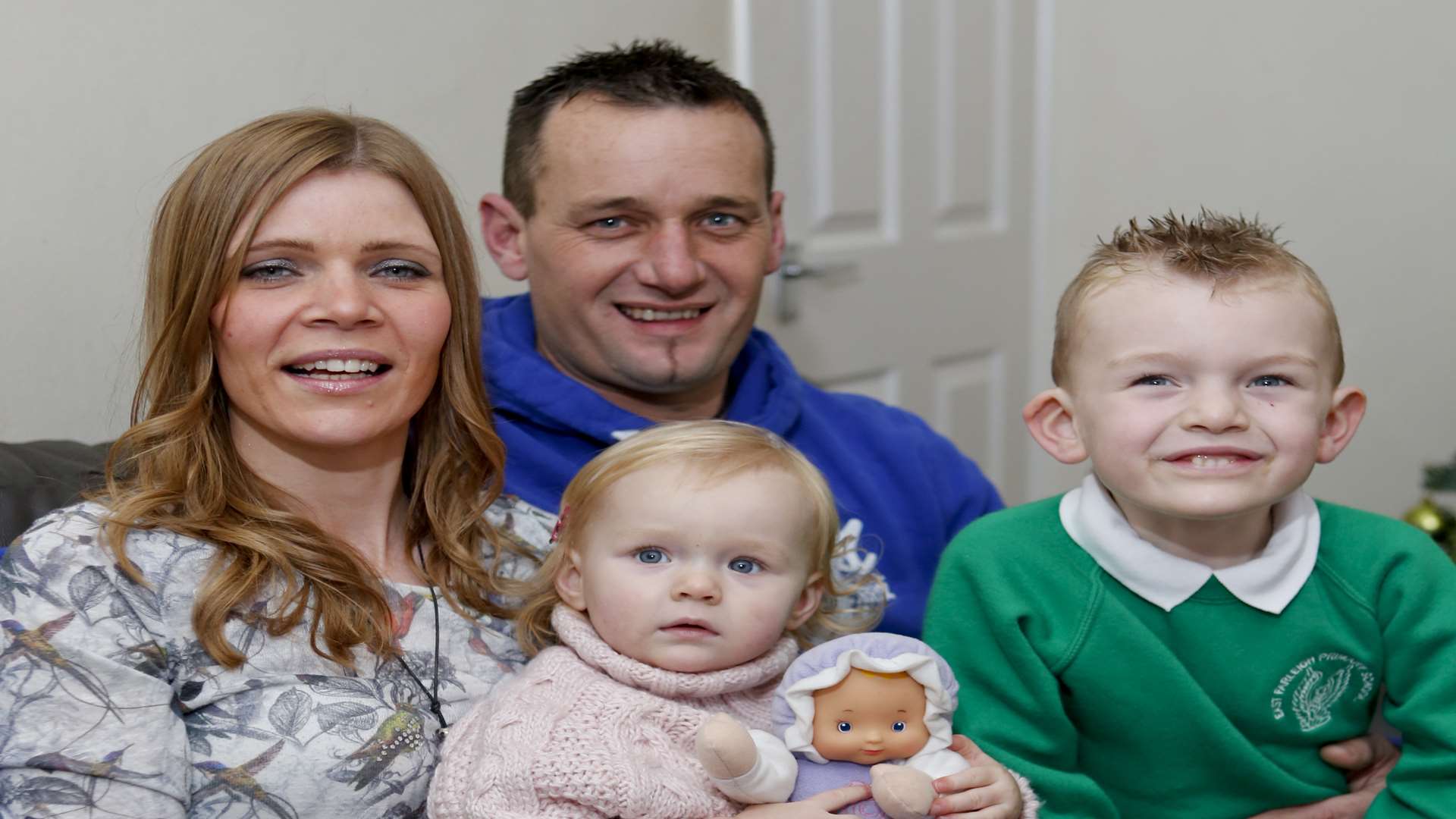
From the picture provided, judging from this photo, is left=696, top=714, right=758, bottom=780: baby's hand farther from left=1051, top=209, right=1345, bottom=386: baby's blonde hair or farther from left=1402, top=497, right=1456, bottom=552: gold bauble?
left=1402, top=497, right=1456, bottom=552: gold bauble

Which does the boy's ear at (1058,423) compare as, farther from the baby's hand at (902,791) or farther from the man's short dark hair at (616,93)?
the man's short dark hair at (616,93)

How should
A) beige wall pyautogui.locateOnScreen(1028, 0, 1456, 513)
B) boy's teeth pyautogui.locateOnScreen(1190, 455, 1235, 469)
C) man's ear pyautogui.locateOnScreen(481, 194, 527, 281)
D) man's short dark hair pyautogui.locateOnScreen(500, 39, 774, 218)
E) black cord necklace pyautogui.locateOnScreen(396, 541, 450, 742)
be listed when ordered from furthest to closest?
Answer: beige wall pyautogui.locateOnScreen(1028, 0, 1456, 513)
man's ear pyautogui.locateOnScreen(481, 194, 527, 281)
man's short dark hair pyautogui.locateOnScreen(500, 39, 774, 218)
black cord necklace pyautogui.locateOnScreen(396, 541, 450, 742)
boy's teeth pyautogui.locateOnScreen(1190, 455, 1235, 469)

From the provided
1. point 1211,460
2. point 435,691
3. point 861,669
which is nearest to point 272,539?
point 435,691

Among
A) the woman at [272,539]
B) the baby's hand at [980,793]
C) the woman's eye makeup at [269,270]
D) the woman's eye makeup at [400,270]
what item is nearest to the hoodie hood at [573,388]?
the woman at [272,539]

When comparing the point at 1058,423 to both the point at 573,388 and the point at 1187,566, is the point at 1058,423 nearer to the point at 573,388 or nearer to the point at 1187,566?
the point at 1187,566

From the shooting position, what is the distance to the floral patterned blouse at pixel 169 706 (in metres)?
1.22

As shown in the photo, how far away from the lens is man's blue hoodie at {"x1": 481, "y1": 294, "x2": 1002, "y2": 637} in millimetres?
1802

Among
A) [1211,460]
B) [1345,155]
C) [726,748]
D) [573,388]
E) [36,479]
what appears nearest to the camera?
[726,748]

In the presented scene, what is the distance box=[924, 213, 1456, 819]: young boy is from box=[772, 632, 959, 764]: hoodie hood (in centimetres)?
14

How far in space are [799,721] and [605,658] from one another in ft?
0.69

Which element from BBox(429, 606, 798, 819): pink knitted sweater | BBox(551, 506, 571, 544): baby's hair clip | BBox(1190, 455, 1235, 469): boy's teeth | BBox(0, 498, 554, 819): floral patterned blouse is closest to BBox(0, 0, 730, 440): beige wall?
BBox(0, 498, 554, 819): floral patterned blouse

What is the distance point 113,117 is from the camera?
1.93 m

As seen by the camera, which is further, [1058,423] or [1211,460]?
[1058,423]

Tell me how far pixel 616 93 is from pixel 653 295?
28 cm
